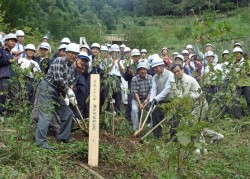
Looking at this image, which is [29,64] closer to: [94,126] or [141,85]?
[141,85]

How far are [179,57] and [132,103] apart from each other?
2.06m

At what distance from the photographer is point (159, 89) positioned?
6.42 metres

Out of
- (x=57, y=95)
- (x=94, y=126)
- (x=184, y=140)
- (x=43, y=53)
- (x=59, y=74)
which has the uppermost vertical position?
(x=43, y=53)

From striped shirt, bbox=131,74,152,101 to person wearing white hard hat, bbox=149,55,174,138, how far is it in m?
0.44

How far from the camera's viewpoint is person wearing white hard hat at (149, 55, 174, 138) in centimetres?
613

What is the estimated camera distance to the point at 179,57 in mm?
8305

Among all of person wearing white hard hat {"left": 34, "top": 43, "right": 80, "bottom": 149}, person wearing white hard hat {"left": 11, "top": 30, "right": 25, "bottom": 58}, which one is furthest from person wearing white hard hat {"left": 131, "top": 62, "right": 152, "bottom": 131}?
person wearing white hard hat {"left": 11, "top": 30, "right": 25, "bottom": 58}

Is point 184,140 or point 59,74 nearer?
point 184,140

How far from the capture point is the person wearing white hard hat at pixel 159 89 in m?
6.13

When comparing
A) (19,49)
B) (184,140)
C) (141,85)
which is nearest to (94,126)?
(184,140)

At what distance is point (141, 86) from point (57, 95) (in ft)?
6.89

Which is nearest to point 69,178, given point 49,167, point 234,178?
point 49,167

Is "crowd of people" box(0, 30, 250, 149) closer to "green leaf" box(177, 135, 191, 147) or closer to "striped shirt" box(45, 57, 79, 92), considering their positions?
"striped shirt" box(45, 57, 79, 92)

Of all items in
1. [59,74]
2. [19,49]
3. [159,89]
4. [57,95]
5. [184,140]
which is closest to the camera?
[184,140]
